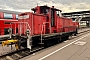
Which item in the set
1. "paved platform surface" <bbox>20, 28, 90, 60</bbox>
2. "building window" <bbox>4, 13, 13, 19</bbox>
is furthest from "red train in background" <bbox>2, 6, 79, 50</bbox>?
"building window" <bbox>4, 13, 13, 19</bbox>

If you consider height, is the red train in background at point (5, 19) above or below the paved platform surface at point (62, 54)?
above

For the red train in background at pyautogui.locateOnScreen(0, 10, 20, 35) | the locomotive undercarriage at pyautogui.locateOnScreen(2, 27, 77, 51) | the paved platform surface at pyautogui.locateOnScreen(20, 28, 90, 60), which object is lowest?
the paved platform surface at pyautogui.locateOnScreen(20, 28, 90, 60)

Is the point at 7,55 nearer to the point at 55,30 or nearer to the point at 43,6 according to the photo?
the point at 43,6

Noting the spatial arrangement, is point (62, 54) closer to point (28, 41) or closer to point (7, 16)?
point (28, 41)

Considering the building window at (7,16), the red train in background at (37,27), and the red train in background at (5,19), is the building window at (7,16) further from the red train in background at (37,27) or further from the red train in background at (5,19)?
the red train in background at (37,27)

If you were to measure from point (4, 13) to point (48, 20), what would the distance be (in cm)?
534

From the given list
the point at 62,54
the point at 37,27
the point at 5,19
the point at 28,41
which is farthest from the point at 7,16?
the point at 62,54

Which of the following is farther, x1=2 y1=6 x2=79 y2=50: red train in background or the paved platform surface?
x1=2 y1=6 x2=79 y2=50: red train in background

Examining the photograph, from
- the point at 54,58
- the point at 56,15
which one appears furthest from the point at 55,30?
the point at 54,58

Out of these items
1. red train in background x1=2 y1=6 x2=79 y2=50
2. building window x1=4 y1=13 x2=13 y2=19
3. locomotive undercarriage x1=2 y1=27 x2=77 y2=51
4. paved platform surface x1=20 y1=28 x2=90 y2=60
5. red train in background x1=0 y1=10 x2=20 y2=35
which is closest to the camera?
paved platform surface x1=20 y1=28 x2=90 y2=60

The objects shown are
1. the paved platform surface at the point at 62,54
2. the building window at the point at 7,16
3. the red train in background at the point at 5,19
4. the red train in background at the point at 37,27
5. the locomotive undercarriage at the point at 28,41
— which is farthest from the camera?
the building window at the point at 7,16

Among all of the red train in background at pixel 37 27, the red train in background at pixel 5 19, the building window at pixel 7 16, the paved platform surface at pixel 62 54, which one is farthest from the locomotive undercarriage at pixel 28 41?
the building window at pixel 7 16

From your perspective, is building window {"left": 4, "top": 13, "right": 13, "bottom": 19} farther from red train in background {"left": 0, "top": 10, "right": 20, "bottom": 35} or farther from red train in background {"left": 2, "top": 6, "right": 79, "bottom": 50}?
red train in background {"left": 2, "top": 6, "right": 79, "bottom": 50}

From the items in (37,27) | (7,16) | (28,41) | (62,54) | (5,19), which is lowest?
(62,54)
